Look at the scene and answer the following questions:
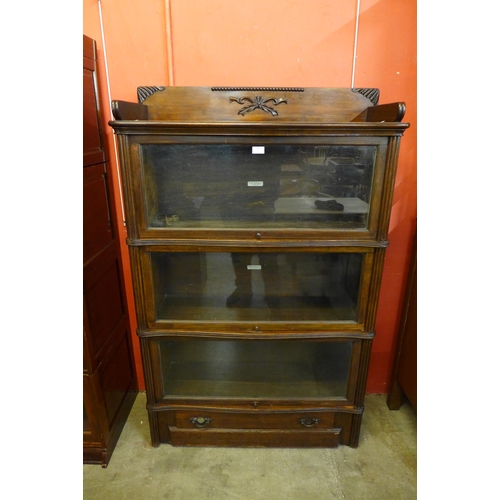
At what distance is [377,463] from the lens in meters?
1.44

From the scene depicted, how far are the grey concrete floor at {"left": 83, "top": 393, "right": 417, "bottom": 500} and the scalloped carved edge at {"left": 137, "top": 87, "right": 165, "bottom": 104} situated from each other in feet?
4.64

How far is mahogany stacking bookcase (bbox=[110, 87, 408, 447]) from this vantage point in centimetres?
113

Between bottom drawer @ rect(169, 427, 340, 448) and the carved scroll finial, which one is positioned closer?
the carved scroll finial

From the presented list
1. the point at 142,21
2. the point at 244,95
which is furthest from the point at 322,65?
the point at 142,21

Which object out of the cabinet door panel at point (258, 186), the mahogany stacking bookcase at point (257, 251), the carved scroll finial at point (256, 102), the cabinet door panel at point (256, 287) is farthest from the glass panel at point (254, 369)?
the carved scroll finial at point (256, 102)

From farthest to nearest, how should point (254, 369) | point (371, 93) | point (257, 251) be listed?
1. point (254, 369)
2. point (371, 93)
3. point (257, 251)

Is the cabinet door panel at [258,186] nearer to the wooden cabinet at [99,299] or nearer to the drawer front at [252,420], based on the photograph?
the wooden cabinet at [99,299]

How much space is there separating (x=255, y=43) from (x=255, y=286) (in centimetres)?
93

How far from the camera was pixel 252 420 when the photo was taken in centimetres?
146

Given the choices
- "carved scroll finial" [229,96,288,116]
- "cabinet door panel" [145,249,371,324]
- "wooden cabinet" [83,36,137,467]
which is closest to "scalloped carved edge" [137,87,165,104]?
"wooden cabinet" [83,36,137,467]

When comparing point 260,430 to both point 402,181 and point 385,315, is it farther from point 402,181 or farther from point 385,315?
point 402,181

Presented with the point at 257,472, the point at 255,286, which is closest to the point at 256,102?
the point at 255,286

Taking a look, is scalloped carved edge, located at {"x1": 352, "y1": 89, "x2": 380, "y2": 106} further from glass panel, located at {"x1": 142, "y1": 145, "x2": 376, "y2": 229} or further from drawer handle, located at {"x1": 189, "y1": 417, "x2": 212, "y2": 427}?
drawer handle, located at {"x1": 189, "y1": 417, "x2": 212, "y2": 427}

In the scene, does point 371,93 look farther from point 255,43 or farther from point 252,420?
point 252,420
